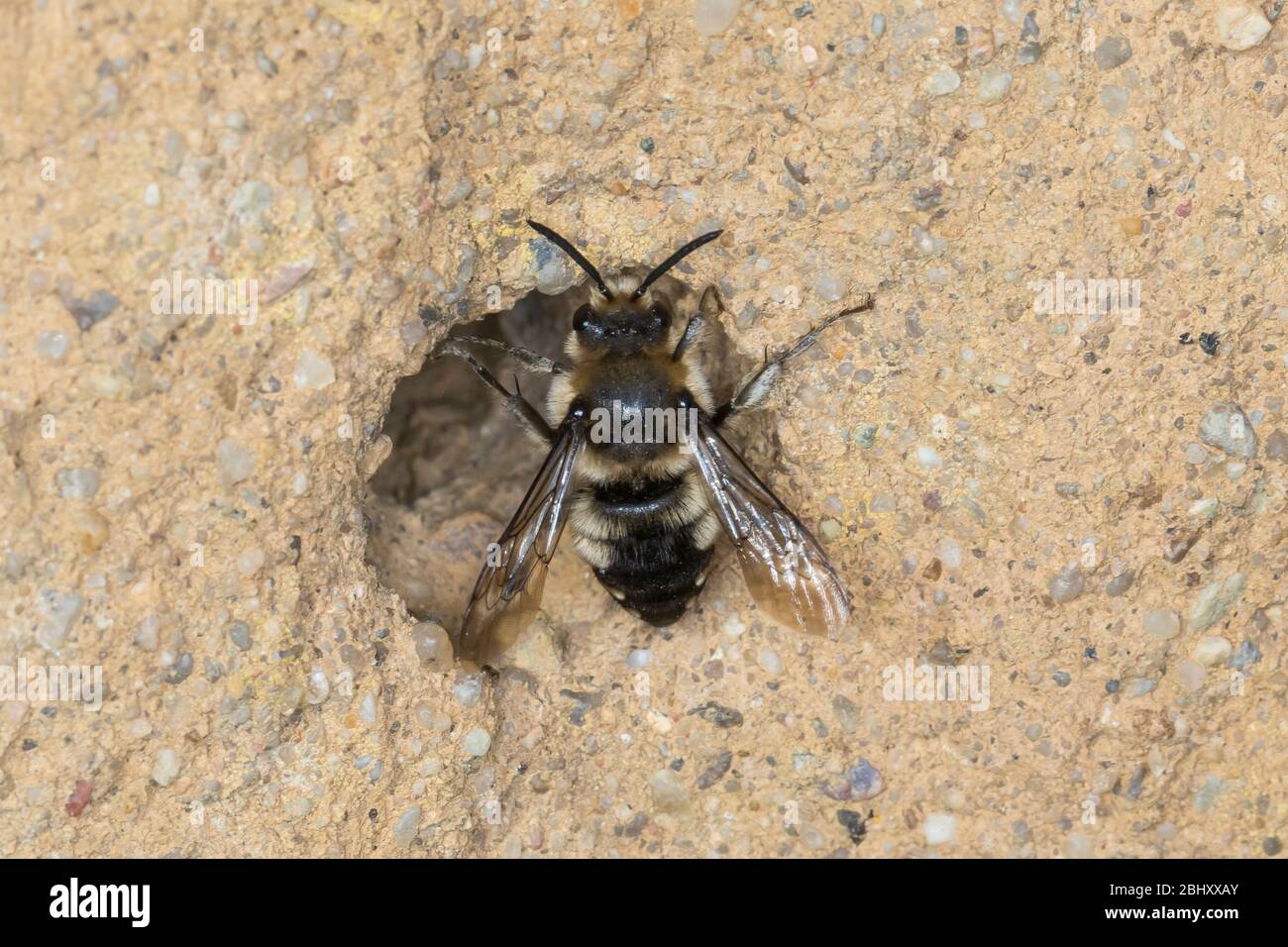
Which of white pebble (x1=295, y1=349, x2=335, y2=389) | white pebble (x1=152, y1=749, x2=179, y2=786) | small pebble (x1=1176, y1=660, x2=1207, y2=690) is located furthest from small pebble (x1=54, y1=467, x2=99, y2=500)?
small pebble (x1=1176, y1=660, x2=1207, y2=690)

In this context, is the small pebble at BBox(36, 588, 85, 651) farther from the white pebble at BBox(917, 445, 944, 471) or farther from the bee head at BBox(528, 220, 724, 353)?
the white pebble at BBox(917, 445, 944, 471)

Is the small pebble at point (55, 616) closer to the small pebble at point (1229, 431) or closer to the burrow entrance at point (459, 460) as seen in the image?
the burrow entrance at point (459, 460)

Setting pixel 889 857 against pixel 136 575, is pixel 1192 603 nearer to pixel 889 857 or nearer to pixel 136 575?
pixel 889 857

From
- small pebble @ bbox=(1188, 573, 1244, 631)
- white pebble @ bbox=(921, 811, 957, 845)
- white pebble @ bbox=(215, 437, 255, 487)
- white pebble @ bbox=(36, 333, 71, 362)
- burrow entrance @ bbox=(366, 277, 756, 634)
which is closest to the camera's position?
white pebble @ bbox=(36, 333, 71, 362)

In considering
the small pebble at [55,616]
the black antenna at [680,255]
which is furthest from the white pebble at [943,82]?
the small pebble at [55,616]

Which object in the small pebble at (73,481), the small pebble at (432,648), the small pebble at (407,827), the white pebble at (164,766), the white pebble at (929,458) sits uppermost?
the white pebble at (929,458)
